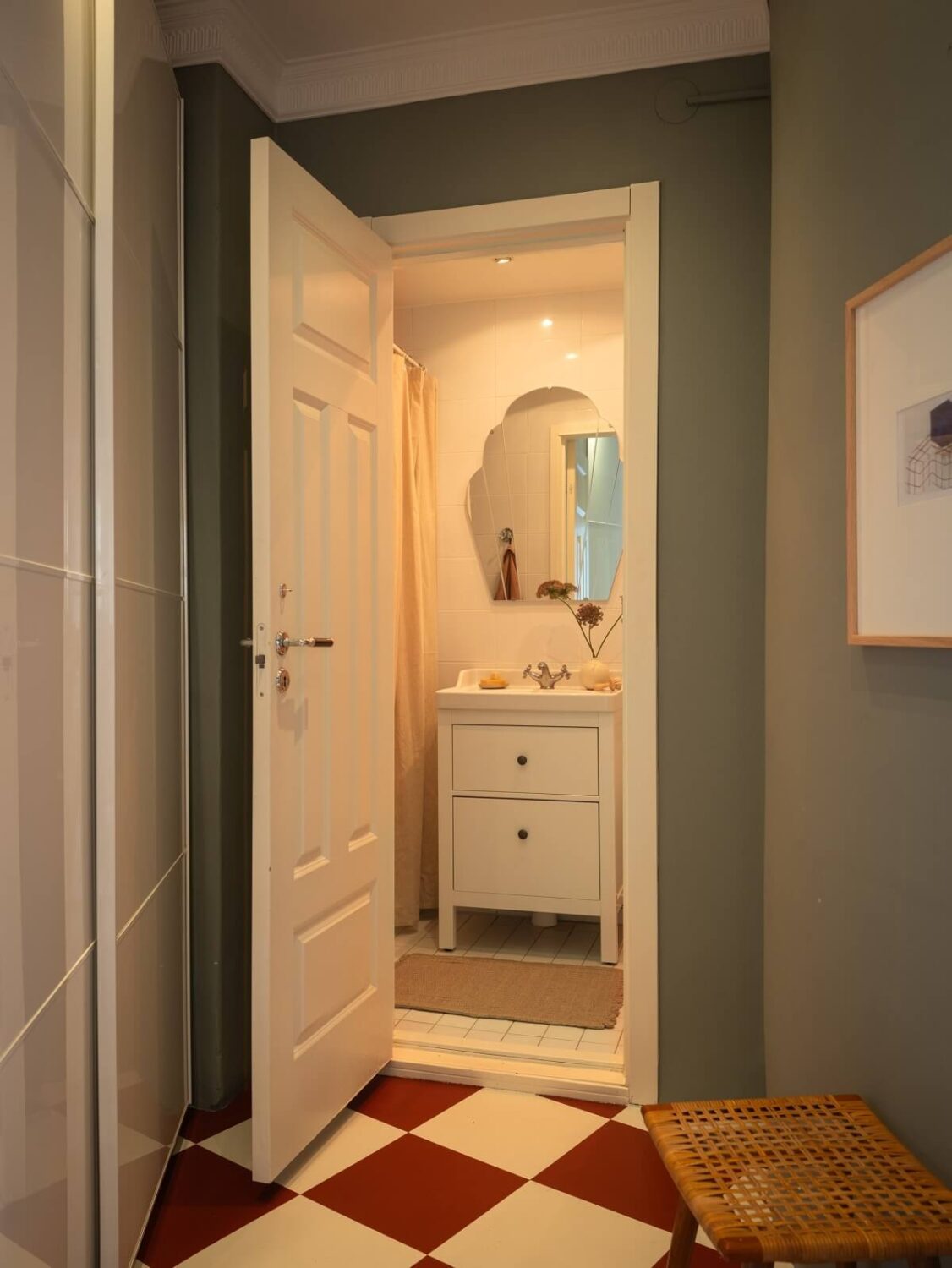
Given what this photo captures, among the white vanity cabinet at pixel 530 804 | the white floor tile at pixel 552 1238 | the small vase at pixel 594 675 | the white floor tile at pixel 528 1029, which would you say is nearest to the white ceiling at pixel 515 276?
the small vase at pixel 594 675

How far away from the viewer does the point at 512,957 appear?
3338 mm

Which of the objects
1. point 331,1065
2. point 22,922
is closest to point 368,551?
point 331,1065

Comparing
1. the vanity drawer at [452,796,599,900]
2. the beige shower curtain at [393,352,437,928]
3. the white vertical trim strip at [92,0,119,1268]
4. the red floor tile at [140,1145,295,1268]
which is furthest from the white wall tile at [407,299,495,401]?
the red floor tile at [140,1145,295,1268]

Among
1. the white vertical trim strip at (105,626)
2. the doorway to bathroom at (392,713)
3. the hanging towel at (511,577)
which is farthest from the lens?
the hanging towel at (511,577)

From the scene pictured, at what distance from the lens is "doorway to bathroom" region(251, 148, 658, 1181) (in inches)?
76.7

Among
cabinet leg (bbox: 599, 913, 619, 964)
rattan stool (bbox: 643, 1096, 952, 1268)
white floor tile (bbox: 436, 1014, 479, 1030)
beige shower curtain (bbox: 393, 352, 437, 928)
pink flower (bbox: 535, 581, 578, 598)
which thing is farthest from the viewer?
pink flower (bbox: 535, 581, 578, 598)

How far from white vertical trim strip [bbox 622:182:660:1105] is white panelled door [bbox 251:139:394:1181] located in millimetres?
620

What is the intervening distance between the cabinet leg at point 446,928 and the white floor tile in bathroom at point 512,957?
0.09 ft

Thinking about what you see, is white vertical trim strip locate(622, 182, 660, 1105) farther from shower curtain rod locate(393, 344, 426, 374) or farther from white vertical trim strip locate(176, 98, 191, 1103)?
shower curtain rod locate(393, 344, 426, 374)

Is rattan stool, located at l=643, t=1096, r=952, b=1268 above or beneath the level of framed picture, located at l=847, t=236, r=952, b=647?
beneath

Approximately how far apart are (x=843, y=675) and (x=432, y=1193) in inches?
51.6

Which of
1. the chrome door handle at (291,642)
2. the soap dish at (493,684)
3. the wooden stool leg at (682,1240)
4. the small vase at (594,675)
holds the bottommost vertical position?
the wooden stool leg at (682,1240)

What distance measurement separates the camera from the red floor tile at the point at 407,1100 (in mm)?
2264

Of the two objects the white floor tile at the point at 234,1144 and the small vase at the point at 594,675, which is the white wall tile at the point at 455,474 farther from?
the white floor tile at the point at 234,1144
